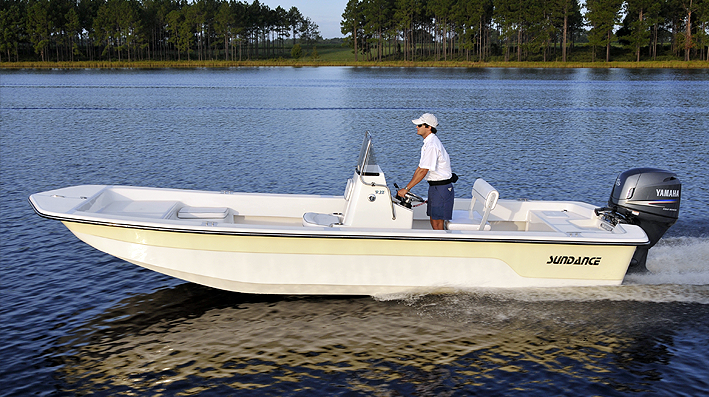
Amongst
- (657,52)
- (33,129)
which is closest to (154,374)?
(33,129)

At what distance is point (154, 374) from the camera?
6.12m

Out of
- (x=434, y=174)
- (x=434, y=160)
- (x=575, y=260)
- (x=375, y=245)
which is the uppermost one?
(x=434, y=160)

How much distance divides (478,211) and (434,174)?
4.40 ft

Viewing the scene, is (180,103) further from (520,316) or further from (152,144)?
(520,316)

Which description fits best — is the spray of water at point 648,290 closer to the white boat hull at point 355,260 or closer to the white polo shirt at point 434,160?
the white boat hull at point 355,260

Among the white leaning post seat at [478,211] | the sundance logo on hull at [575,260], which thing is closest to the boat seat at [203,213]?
the white leaning post seat at [478,211]

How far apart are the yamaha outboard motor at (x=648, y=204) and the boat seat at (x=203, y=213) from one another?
514 cm

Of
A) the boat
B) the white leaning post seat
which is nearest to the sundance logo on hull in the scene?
the boat

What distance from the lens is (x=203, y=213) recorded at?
26.9 ft

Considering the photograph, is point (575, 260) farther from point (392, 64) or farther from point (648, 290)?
point (392, 64)

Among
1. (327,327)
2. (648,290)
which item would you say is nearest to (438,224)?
(327,327)

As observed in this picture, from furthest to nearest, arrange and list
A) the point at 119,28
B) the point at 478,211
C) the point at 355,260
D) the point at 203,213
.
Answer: the point at 119,28, the point at 478,211, the point at 203,213, the point at 355,260

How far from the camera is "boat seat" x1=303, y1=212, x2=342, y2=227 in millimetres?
7609

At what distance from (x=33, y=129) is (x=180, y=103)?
44.7 feet
